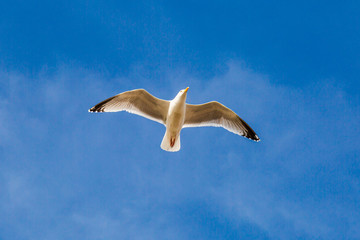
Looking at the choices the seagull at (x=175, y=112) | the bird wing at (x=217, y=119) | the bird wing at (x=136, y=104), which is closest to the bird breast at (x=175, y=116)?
the seagull at (x=175, y=112)

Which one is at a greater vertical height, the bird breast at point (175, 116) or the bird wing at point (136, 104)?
the bird wing at point (136, 104)

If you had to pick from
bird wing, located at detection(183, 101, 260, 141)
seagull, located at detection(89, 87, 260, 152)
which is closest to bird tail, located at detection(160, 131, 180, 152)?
seagull, located at detection(89, 87, 260, 152)

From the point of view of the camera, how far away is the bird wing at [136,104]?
1039cm

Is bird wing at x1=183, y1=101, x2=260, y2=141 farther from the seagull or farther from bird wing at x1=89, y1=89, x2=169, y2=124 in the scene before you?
bird wing at x1=89, y1=89, x2=169, y2=124

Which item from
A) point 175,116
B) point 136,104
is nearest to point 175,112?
point 175,116

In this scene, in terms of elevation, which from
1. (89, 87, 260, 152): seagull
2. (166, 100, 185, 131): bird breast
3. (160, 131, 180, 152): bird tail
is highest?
(89, 87, 260, 152): seagull

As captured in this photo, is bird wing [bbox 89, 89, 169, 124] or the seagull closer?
the seagull

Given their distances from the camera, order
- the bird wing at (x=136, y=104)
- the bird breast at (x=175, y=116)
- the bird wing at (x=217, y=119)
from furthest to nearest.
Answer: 1. the bird wing at (x=217, y=119)
2. the bird wing at (x=136, y=104)
3. the bird breast at (x=175, y=116)

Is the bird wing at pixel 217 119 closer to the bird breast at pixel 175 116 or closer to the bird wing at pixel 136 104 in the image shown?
the bird breast at pixel 175 116

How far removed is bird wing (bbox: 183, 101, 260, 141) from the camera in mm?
10742

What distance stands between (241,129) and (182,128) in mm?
1468

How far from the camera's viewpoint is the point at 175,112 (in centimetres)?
1016

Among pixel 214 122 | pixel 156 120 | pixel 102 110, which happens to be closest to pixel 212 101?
pixel 214 122

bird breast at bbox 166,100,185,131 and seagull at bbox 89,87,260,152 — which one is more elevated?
seagull at bbox 89,87,260,152
